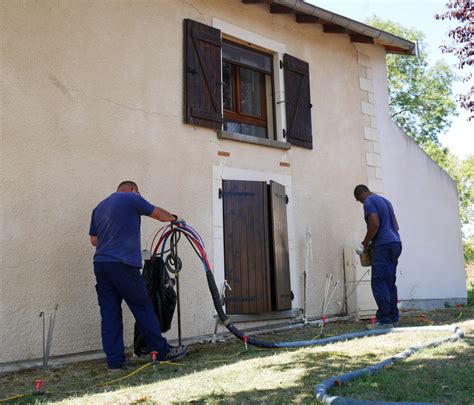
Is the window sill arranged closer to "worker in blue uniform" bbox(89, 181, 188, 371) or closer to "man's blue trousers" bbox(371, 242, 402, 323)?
"man's blue trousers" bbox(371, 242, 402, 323)

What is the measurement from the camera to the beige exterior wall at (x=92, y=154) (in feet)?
18.1

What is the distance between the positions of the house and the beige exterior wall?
2cm

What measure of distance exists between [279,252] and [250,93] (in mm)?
2495

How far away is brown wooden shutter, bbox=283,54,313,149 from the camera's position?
848cm

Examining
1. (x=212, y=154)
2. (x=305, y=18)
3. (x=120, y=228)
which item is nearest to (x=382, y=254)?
(x=212, y=154)

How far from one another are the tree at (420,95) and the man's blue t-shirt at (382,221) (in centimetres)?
2244

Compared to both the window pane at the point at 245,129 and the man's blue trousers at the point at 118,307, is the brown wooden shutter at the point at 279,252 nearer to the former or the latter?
Answer: the window pane at the point at 245,129

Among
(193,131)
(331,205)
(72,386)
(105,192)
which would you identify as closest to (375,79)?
(331,205)

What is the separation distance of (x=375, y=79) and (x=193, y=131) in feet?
14.8

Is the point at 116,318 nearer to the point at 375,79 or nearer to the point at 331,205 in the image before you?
the point at 331,205

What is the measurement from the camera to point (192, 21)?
7387 millimetres

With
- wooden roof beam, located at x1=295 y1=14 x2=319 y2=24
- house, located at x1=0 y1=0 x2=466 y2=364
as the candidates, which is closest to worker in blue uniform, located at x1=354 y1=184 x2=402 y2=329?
house, located at x1=0 y1=0 x2=466 y2=364

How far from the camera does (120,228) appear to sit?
17.1 feet

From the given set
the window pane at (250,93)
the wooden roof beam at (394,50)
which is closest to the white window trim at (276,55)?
the window pane at (250,93)
